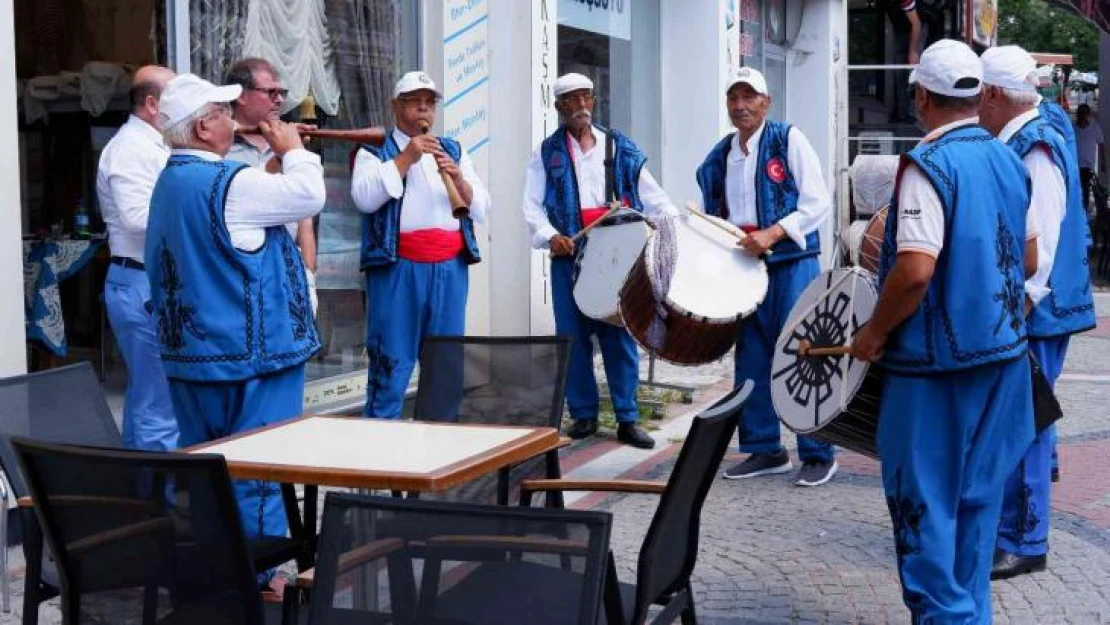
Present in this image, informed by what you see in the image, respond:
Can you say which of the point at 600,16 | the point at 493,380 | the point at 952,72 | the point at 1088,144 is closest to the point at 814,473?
the point at 493,380

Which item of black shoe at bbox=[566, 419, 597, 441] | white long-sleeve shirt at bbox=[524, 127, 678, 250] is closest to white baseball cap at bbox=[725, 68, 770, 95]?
white long-sleeve shirt at bbox=[524, 127, 678, 250]

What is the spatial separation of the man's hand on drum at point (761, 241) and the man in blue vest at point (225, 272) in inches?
103

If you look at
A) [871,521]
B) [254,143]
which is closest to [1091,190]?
[871,521]

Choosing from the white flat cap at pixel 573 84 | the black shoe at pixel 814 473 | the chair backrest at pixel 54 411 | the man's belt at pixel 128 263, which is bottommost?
the black shoe at pixel 814 473

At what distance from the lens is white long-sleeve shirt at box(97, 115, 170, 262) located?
228 inches

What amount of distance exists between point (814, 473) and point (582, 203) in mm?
1896

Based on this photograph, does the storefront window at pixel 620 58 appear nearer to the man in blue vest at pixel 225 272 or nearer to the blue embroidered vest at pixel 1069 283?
the blue embroidered vest at pixel 1069 283

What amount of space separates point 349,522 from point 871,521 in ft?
12.7

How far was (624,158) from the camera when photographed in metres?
8.10

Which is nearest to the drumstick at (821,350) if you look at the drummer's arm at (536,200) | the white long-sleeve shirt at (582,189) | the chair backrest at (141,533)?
the chair backrest at (141,533)

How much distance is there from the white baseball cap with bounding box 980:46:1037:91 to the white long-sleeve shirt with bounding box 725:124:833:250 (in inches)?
61.2

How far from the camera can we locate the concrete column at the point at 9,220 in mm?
5789

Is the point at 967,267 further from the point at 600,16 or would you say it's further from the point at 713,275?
the point at 600,16

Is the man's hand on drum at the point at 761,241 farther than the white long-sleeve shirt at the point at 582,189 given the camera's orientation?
No
